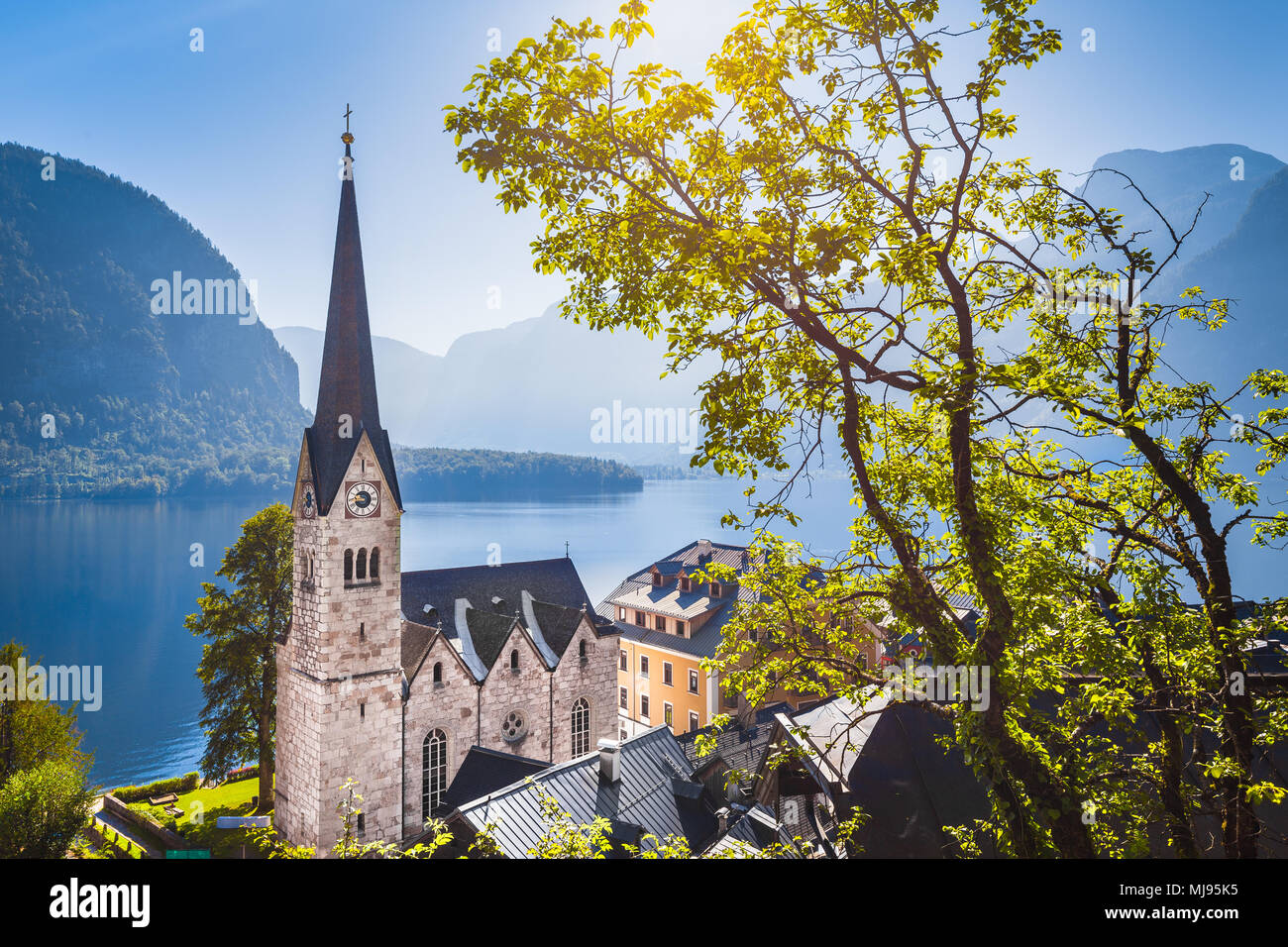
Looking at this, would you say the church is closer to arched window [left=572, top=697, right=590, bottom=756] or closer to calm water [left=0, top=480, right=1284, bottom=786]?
arched window [left=572, top=697, right=590, bottom=756]

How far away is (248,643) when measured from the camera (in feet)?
105

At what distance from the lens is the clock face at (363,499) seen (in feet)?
85.9

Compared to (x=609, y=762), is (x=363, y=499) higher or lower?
higher

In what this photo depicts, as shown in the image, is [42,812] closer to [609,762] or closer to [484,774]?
[484,774]

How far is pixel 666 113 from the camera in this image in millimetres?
6375

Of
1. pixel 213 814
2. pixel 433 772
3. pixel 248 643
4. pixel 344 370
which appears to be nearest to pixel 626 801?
pixel 433 772

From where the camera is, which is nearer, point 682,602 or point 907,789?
point 907,789

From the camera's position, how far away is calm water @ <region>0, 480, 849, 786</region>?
186 feet

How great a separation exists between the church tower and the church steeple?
1.4 inches

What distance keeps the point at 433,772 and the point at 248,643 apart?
34.4 feet

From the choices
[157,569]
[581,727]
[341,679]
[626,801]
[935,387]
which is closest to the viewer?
[935,387]

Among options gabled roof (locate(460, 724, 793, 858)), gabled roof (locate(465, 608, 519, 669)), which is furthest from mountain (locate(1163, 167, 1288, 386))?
gabled roof (locate(460, 724, 793, 858))

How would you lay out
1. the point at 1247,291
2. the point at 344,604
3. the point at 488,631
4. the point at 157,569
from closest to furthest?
the point at 344,604
the point at 488,631
the point at 1247,291
the point at 157,569
